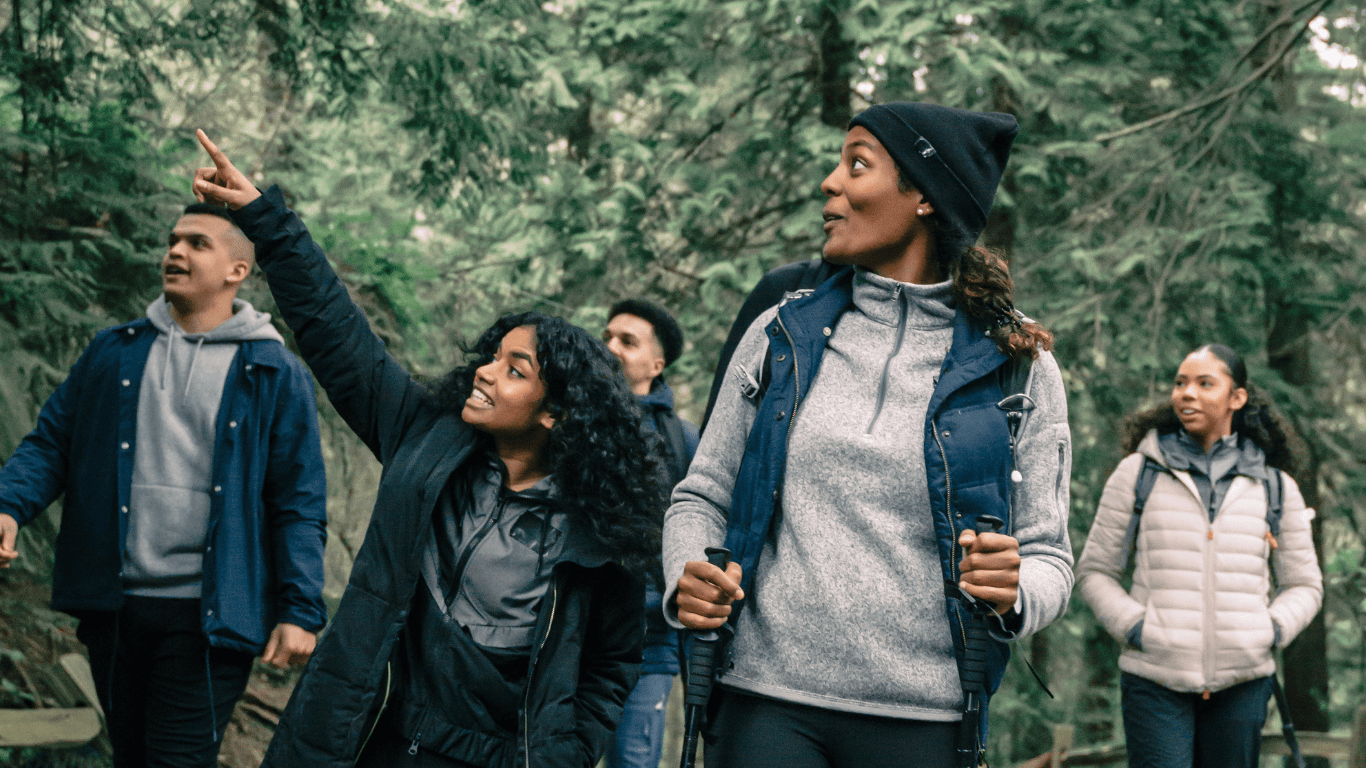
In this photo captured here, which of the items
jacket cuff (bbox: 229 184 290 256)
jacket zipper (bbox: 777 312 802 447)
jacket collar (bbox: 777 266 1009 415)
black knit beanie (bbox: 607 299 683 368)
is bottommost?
jacket zipper (bbox: 777 312 802 447)

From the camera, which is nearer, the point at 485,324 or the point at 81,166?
the point at 81,166

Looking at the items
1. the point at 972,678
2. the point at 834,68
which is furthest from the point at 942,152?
the point at 834,68

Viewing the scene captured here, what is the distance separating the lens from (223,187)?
321cm

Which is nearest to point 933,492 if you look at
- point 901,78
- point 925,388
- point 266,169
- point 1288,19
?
point 925,388

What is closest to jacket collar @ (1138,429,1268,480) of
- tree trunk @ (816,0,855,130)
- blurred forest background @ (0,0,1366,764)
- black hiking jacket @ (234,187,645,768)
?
blurred forest background @ (0,0,1366,764)

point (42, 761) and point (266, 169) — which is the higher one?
point (266, 169)

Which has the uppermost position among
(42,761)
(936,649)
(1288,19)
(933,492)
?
(1288,19)

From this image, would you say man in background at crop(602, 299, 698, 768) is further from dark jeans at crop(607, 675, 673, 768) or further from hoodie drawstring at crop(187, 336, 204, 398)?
hoodie drawstring at crop(187, 336, 204, 398)

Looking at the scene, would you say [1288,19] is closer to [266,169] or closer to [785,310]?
[785,310]

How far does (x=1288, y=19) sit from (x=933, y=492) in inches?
275

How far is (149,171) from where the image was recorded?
6359 mm

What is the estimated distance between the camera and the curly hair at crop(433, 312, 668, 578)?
11.1 feet

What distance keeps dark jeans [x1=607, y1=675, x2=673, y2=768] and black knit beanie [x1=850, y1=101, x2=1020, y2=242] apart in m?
3.11

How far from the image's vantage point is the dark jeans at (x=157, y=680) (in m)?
4.14
